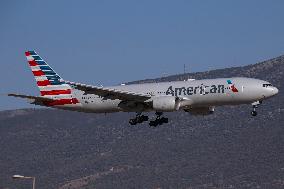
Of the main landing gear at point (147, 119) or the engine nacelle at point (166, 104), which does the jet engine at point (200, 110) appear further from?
the engine nacelle at point (166, 104)

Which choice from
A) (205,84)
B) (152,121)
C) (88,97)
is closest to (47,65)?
(88,97)

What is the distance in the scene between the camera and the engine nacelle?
307ft

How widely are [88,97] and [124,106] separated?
263 inches

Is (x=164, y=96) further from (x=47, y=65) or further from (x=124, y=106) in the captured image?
(x=47, y=65)

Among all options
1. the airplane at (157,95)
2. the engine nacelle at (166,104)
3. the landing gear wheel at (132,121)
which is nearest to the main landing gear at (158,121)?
the airplane at (157,95)

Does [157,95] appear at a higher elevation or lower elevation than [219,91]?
lower

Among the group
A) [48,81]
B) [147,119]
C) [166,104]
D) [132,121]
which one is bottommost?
[132,121]

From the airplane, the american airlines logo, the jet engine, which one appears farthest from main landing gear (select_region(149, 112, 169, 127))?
the american airlines logo

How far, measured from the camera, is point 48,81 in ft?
354

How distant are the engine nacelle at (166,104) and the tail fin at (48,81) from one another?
1441cm

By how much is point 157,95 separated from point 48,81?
18772mm

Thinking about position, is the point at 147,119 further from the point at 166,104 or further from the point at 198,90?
the point at 198,90

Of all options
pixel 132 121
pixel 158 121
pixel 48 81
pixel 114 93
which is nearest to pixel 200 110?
pixel 158 121

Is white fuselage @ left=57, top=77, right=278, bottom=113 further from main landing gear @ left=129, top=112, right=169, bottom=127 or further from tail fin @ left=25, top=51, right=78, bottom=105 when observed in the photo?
tail fin @ left=25, top=51, right=78, bottom=105
